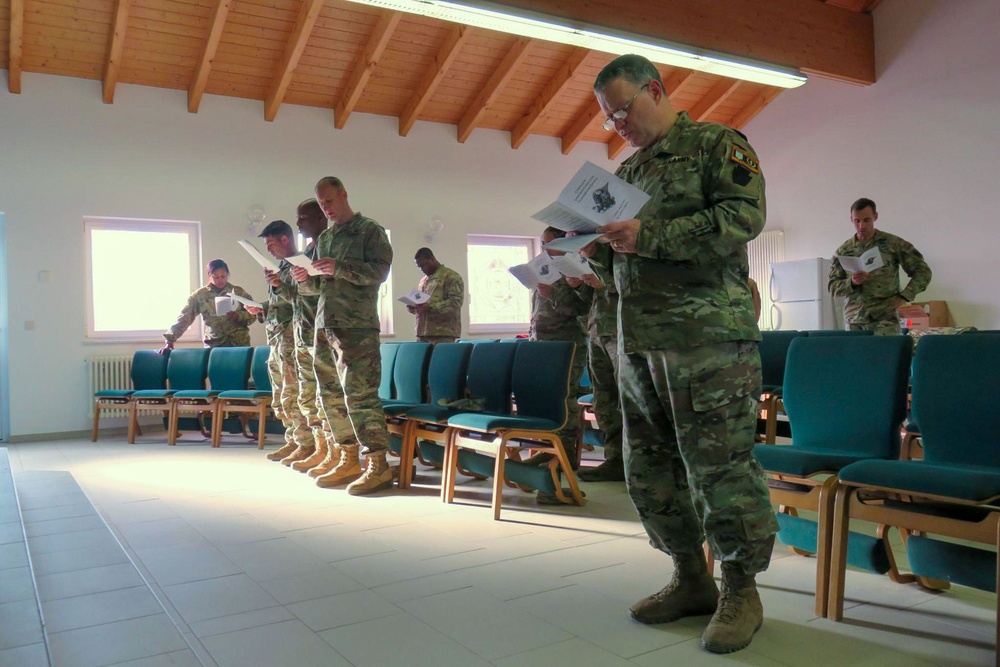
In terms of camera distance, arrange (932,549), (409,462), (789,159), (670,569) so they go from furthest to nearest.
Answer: (789,159) < (409,462) < (670,569) < (932,549)

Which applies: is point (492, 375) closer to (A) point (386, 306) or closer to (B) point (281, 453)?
(B) point (281, 453)

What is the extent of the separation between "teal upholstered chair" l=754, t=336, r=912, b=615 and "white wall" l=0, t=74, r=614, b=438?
22.1 feet

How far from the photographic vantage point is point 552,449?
3619mm

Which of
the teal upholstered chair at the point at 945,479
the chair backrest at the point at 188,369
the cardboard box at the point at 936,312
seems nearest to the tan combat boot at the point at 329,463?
the chair backrest at the point at 188,369

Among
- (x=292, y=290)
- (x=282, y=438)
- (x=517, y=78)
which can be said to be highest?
(x=517, y=78)

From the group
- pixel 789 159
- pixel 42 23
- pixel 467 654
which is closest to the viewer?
pixel 467 654

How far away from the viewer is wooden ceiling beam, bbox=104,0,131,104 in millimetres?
6664

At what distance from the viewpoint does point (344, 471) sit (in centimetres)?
442

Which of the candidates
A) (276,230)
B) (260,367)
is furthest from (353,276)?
(260,367)

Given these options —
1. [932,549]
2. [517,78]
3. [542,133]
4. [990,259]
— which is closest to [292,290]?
[932,549]

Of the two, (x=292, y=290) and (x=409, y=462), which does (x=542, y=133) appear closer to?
(x=292, y=290)

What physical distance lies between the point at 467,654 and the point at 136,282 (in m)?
7.20

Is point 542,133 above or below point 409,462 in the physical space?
above

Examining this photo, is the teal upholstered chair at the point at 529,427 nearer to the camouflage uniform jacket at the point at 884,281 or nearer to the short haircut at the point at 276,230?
the short haircut at the point at 276,230
